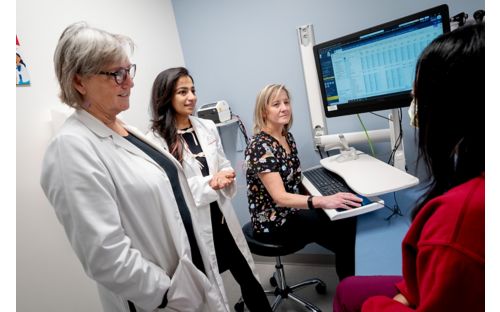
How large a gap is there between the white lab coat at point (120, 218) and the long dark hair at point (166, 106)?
489mm

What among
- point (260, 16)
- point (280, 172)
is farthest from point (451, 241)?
point (260, 16)

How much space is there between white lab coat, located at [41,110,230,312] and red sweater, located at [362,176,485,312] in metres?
0.71

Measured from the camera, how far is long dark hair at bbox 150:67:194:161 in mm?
1584

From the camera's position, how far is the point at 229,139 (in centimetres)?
241

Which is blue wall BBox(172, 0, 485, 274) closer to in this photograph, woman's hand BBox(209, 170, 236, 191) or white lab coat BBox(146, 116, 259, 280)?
white lab coat BBox(146, 116, 259, 280)

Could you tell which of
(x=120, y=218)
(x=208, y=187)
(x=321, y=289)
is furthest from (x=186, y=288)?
(x=321, y=289)

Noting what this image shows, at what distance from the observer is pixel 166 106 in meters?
1.63

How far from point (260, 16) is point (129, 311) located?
192 cm

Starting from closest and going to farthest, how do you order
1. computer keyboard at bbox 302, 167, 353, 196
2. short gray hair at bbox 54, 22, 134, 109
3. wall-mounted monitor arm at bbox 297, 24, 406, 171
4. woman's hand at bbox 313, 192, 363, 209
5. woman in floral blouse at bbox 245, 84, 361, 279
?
short gray hair at bbox 54, 22, 134, 109
woman's hand at bbox 313, 192, 363, 209
computer keyboard at bbox 302, 167, 353, 196
woman in floral blouse at bbox 245, 84, 361, 279
wall-mounted monitor arm at bbox 297, 24, 406, 171

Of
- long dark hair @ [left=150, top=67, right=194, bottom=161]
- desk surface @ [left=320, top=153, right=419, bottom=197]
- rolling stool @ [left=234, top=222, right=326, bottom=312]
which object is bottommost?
rolling stool @ [left=234, top=222, right=326, bottom=312]

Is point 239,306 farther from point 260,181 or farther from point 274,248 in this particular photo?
point 260,181

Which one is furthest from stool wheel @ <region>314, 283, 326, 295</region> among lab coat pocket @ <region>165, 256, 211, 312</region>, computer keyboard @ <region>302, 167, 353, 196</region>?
lab coat pocket @ <region>165, 256, 211, 312</region>

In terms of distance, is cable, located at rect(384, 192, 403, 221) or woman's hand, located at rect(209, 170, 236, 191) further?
woman's hand, located at rect(209, 170, 236, 191)

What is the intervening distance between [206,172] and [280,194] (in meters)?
0.44
